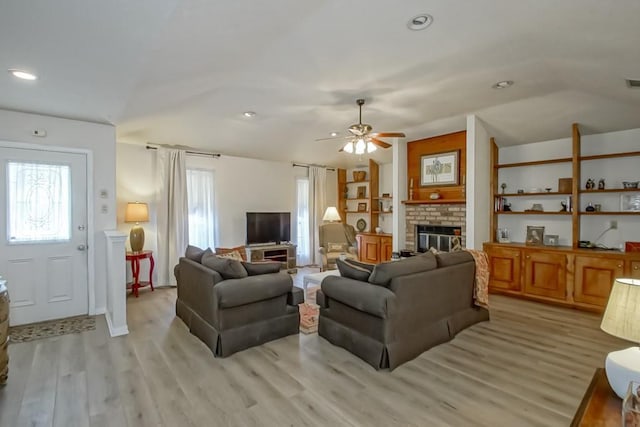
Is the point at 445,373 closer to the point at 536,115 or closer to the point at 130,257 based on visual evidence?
the point at 536,115

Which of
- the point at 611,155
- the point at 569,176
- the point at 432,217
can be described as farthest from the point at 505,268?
the point at 611,155

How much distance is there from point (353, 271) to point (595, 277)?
3.51m

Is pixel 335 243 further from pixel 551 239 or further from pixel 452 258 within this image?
pixel 551 239

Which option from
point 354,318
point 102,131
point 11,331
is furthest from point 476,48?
point 11,331

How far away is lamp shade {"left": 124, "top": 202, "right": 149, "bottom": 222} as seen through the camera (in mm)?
5027

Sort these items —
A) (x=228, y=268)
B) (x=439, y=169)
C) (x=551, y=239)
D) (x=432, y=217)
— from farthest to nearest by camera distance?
(x=432, y=217) → (x=439, y=169) → (x=551, y=239) → (x=228, y=268)

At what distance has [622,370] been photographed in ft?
4.41

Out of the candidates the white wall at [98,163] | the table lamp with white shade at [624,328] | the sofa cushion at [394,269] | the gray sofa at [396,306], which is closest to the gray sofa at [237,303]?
the gray sofa at [396,306]

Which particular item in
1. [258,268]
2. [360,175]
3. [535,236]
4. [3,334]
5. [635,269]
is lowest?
[3,334]

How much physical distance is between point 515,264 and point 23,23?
6075 mm

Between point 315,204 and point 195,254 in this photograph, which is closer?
point 195,254

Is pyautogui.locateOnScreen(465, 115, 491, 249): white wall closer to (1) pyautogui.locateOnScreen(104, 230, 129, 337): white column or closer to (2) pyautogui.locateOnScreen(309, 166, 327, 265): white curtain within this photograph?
(2) pyautogui.locateOnScreen(309, 166, 327, 265): white curtain

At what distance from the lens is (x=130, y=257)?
4863mm

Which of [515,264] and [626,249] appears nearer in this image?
[626,249]
